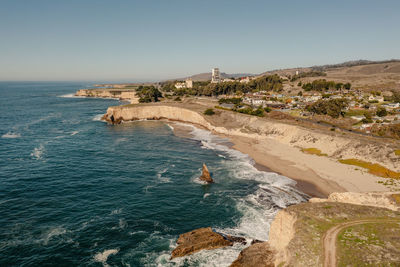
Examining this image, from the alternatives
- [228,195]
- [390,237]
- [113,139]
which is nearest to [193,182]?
[228,195]

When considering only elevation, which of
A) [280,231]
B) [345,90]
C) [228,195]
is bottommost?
[228,195]

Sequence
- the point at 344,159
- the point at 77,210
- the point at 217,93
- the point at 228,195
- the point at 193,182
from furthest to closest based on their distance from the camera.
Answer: the point at 217,93 < the point at 344,159 < the point at 193,182 < the point at 228,195 < the point at 77,210

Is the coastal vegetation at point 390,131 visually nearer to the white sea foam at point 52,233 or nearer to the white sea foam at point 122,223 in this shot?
the white sea foam at point 122,223

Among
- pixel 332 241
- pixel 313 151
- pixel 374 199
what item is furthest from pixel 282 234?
pixel 313 151

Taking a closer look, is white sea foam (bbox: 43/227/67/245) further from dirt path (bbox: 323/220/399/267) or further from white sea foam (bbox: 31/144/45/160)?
white sea foam (bbox: 31/144/45/160)

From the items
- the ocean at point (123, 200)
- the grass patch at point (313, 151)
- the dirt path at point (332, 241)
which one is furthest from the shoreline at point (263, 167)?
the dirt path at point (332, 241)

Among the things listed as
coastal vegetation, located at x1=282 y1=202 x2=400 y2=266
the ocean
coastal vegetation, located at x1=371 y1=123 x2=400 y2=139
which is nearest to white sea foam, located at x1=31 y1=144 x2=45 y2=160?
the ocean

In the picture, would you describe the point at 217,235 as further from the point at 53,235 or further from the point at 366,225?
the point at 53,235

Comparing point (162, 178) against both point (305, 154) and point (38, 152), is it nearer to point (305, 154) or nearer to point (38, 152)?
point (305, 154)
